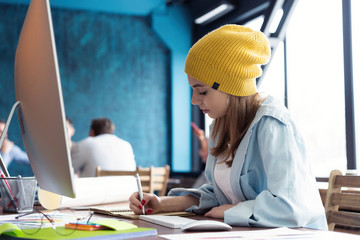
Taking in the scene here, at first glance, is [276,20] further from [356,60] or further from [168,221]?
[168,221]

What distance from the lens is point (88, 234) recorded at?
3.03 ft

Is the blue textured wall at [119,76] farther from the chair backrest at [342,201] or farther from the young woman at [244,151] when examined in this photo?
the chair backrest at [342,201]

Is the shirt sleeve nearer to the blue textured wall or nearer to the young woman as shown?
the young woman

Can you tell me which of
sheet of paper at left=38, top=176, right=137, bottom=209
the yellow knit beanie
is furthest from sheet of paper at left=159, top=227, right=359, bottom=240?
sheet of paper at left=38, top=176, right=137, bottom=209

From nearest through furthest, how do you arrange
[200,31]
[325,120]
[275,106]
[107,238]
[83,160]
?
1. [107,238]
2. [275,106]
3. [83,160]
4. [325,120]
5. [200,31]

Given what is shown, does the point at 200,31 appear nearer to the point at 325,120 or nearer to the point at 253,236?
the point at 325,120

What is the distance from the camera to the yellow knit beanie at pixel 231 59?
4.54 ft

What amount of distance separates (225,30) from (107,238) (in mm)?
795

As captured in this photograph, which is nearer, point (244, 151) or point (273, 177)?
point (273, 177)

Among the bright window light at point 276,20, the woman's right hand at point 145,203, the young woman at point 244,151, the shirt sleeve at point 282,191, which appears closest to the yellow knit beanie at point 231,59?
the young woman at point 244,151

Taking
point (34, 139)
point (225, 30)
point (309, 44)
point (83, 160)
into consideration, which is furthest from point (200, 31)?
point (34, 139)

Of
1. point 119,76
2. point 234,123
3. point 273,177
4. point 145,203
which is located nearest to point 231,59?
point 234,123

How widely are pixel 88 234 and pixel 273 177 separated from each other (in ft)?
1.70

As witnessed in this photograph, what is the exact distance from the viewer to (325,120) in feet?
14.1
